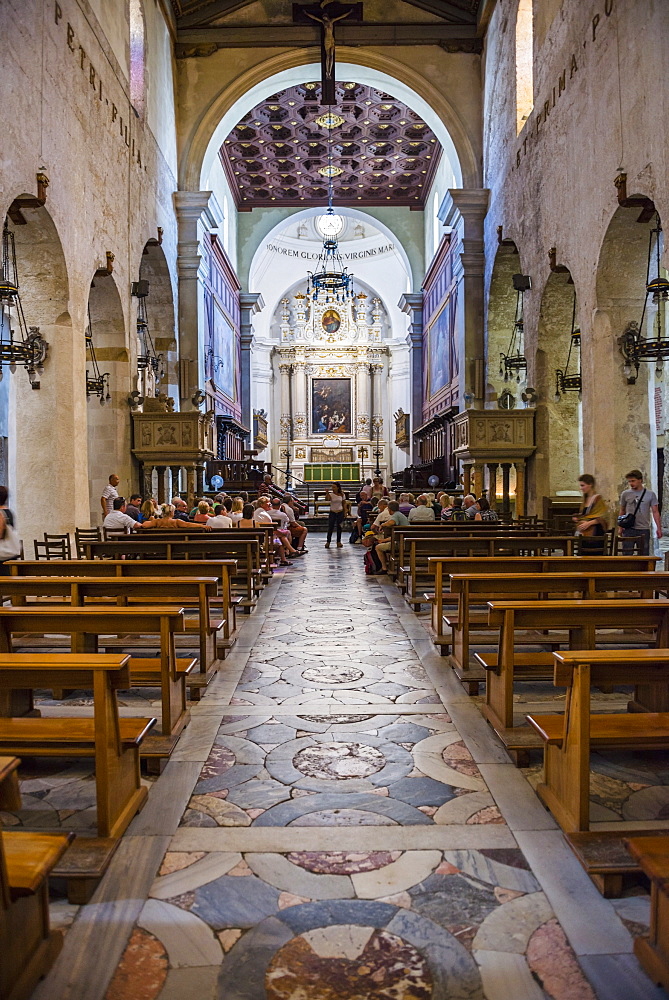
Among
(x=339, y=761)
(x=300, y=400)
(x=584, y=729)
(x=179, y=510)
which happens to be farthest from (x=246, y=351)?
(x=584, y=729)

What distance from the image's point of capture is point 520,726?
3.85 metres

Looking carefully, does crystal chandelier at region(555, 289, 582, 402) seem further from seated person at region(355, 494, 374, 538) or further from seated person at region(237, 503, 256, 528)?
seated person at region(237, 503, 256, 528)

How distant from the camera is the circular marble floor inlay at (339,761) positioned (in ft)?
11.3

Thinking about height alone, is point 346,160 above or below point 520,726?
above

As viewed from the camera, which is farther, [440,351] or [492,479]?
[440,351]

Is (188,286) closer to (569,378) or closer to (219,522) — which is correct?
(569,378)

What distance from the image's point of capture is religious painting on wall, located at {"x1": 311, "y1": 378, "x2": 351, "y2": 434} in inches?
1287

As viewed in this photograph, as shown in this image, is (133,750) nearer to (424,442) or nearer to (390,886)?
(390,886)

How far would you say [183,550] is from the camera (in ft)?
24.5

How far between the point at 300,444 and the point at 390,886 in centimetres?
2990

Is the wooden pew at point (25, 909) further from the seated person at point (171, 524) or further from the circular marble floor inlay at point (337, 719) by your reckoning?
the seated person at point (171, 524)

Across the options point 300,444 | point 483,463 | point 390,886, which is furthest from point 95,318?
point 300,444

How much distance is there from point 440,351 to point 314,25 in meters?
8.84

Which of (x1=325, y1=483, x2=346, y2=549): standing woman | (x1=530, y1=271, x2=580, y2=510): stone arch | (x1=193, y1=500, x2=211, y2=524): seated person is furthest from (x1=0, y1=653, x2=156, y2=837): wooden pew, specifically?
(x1=325, y1=483, x2=346, y2=549): standing woman
